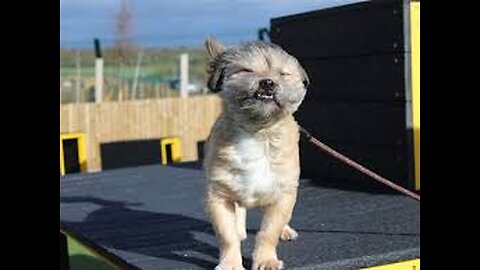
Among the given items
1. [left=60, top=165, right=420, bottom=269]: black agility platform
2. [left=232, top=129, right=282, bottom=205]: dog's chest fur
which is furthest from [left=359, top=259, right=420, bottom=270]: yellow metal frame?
[left=232, top=129, right=282, bottom=205]: dog's chest fur

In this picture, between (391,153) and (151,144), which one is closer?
(391,153)

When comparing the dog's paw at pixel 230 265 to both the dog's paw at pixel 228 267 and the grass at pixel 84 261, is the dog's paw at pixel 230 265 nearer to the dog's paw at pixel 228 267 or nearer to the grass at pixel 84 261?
the dog's paw at pixel 228 267

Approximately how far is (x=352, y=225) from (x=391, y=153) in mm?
1169

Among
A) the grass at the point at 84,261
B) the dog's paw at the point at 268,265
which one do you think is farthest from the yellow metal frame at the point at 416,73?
the grass at the point at 84,261

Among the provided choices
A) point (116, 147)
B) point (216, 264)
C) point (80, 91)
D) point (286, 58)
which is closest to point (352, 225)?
point (216, 264)

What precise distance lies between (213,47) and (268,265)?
3.43 feet

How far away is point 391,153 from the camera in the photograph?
4941 mm

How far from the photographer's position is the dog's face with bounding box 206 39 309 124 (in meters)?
2.80

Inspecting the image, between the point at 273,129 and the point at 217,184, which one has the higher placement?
the point at 273,129

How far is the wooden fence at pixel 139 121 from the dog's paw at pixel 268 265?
23.7 feet

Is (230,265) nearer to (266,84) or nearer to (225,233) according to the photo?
(225,233)

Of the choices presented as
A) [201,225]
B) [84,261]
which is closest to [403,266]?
[201,225]
